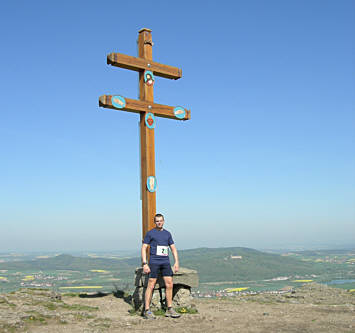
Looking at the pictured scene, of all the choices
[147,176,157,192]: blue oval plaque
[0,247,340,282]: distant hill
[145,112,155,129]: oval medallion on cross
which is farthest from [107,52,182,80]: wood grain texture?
[0,247,340,282]: distant hill

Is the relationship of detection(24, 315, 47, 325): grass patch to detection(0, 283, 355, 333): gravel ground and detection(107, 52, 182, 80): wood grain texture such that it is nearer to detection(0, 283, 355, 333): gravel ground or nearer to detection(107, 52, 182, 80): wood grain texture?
detection(0, 283, 355, 333): gravel ground

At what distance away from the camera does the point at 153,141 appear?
964 centimetres

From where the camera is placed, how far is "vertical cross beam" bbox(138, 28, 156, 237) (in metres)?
9.18

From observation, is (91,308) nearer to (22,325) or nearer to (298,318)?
(22,325)

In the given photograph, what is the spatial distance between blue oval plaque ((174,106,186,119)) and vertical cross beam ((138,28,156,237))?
0.85 meters

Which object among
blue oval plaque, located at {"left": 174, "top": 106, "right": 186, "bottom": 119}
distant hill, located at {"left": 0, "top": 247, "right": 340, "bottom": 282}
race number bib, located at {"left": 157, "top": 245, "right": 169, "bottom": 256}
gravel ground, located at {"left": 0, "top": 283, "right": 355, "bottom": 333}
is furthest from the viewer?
distant hill, located at {"left": 0, "top": 247, "right": 340, "bottom": 282}

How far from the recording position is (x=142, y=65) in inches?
389

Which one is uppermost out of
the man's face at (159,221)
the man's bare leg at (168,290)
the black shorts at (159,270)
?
the man's face at (159,221)

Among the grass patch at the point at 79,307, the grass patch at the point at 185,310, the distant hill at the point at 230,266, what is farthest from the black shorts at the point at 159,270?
the distant hill at the point at 230,266

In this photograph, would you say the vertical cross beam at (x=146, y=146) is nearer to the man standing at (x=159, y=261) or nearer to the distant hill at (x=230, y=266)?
the man standing at (x=159, y=261)

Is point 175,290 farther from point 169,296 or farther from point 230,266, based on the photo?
point 230,266

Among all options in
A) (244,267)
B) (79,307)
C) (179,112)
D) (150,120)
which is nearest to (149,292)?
(79,307)

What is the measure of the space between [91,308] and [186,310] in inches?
93.9

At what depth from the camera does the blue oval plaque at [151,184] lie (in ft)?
30.5
